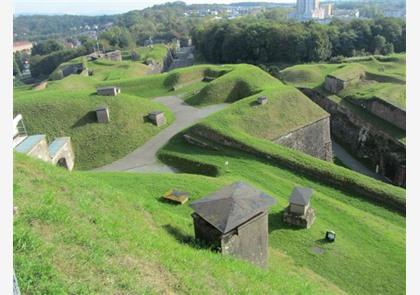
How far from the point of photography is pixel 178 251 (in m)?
8.05

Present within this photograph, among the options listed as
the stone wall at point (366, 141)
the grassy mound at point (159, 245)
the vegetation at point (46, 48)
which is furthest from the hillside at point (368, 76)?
the vegetation at point (46, 48)

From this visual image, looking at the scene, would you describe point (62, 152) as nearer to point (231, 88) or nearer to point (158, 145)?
point (158, 145)

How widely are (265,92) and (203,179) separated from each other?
1320 cm

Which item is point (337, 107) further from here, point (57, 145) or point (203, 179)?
point (57, 145)

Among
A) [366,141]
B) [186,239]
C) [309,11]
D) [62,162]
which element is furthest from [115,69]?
[309,11]

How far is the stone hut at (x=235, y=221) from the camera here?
8.84 meters

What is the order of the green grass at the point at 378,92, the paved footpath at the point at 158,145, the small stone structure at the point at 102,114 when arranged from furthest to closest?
the green grass at the point at 378,92
the small stone structure at the point at 102,114
the paved footpath at the point at 158,145

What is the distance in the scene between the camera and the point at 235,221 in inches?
347

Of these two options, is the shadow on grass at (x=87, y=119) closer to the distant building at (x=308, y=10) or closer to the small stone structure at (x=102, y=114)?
the small stone structure at (x=102, y=114)

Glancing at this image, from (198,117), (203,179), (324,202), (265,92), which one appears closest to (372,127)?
(265,92)

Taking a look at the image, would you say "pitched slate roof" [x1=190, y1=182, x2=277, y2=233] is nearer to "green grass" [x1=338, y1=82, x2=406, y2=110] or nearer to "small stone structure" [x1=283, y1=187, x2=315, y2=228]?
"small stone structure" [x1=283, y1=187, x2=315, y2=228]

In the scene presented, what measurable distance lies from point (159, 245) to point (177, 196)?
593cm

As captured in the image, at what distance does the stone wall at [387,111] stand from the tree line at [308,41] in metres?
23.9

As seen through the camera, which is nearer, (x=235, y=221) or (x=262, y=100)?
(x=235, y=221)
